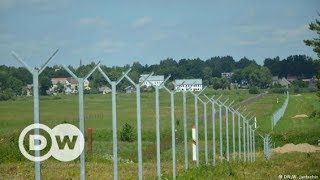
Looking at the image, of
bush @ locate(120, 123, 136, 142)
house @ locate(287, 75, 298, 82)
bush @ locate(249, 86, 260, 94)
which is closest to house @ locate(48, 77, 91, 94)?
bush @ locate(120, 123, 136, 142)

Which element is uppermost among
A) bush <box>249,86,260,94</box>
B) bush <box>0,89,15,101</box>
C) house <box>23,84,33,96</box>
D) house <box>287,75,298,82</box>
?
house <box>287,75,298,82</box>

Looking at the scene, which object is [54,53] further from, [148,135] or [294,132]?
[294,132]

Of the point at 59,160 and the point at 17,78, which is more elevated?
the point at 17,78

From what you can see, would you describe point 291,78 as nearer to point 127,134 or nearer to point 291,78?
point 291,78

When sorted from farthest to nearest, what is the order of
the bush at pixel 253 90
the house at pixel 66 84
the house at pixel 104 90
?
1. the bush at pixel 253 90
2. the house at pixel 104 90
3. the house at pixel 66 84

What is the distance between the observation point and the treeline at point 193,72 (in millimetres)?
6750

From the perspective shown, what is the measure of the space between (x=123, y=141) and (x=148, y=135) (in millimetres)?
3313

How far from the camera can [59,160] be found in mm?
23828

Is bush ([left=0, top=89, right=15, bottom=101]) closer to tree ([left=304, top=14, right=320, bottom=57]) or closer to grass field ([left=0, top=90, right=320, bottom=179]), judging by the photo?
grass field ([left=0, top=90, right=320, bottom=179])

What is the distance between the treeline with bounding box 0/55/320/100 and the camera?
675 cm

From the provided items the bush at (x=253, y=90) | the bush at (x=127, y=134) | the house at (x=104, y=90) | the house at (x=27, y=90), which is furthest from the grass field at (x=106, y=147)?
the bush at (x=253, y=90)

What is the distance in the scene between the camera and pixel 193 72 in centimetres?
6556

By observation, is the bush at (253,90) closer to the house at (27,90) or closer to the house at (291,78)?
the house at (291,78)

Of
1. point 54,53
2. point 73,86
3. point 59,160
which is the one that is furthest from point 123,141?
point 54,53
